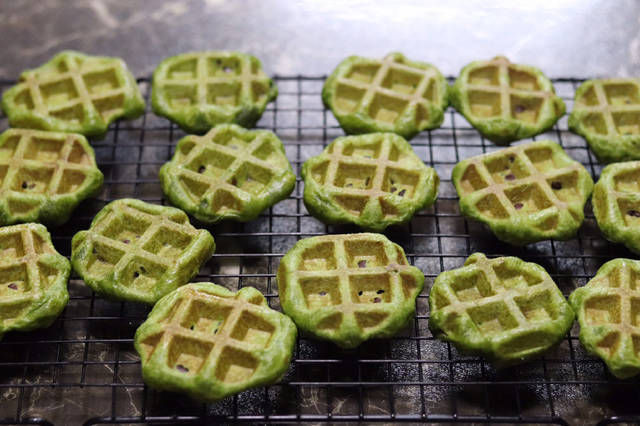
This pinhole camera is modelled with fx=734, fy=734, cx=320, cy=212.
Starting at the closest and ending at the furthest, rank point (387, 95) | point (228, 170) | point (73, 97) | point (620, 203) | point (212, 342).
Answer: point (212, 342), point (620, 203), point (228, 170), point (387, 95), point (73, 97)

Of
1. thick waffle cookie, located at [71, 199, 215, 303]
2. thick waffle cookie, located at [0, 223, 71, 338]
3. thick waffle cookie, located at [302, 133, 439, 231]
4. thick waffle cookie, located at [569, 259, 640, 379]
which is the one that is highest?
thick waffle cookie, located at [302, 133, 439, 231]

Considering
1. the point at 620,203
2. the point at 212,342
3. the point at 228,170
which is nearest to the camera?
the point at 212,342

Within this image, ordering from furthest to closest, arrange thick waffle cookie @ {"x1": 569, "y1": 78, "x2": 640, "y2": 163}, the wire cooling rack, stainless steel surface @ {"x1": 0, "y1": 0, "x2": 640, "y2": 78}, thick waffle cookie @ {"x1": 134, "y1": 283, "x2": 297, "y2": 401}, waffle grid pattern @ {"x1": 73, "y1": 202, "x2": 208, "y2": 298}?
1. stainless steel surface @ {"x1": 0, "y1": 0, "x2": 640, "y2": 78}
2. thick waffle cookie @ {"x1": 569, "y1": 78, "x2": 640, "y2": 163}
3. waffle grid pattern @ {"x1": 73, "y1": 202, "x2": 208, "y2": 298}
4. the wire cooling rack
5. thick waffle cookie @ {"x1": 134, "y1": 283, "x2": 297, "y2": 401}

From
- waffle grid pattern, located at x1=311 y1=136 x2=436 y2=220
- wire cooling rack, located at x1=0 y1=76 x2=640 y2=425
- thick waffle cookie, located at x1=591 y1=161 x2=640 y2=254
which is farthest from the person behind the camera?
waffle grid pattern, located at x1=311 y1=136 x2=436 y2=220

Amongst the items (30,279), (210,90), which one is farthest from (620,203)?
(30,279)

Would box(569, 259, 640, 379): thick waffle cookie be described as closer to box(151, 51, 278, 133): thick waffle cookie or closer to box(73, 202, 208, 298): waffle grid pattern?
box(73, 202, 208, 298): waffle grid pattern

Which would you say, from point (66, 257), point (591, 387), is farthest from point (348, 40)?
point (591, 387)

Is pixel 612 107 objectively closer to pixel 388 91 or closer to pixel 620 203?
pixel 620 203

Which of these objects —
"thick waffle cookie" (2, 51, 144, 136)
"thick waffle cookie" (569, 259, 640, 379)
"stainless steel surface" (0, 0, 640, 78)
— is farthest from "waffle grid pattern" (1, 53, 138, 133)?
"thick waffle cookie" (569, 259, 640, 379)

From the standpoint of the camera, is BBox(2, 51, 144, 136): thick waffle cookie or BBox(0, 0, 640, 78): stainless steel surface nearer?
BBox(2, 51, 144, 136): thick waffle cookie
